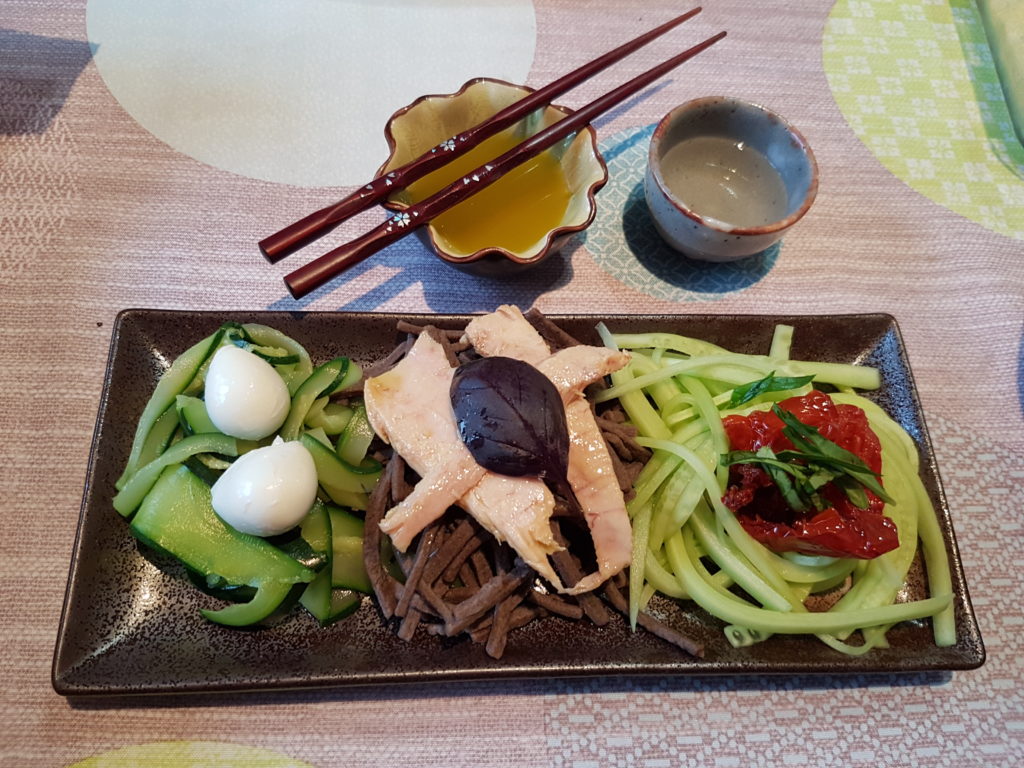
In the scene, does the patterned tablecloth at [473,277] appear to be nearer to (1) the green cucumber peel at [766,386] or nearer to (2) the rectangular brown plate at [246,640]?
(2) the rectangular brown plate at [246,640]

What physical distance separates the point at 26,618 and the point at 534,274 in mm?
2317

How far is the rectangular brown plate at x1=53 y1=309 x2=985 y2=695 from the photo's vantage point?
188 centimetres

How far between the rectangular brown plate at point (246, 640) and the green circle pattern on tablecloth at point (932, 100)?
1817mm

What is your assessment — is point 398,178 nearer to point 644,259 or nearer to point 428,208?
point 428,208

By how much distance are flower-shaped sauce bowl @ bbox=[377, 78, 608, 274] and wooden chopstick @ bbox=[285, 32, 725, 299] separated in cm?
9

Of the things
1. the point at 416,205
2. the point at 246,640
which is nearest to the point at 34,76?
the point at 416,205

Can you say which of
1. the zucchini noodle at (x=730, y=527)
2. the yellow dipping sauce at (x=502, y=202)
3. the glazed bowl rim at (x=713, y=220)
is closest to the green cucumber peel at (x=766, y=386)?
the zucchini noodle at (x=730, y=527)

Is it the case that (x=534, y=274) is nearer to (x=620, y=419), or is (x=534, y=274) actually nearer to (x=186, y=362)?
(x=620, y=419)

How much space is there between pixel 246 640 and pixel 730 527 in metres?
1.63

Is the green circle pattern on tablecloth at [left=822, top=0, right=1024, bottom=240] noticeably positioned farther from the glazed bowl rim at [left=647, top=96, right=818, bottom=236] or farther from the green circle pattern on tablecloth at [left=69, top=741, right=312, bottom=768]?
the green circle pattern on tablecloth at [left=69, top=741, right=312, bottom=768]

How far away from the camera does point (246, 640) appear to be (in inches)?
78.2

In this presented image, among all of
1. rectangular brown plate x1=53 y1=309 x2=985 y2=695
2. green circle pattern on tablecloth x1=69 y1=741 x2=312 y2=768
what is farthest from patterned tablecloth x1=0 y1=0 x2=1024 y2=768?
rectangular brown plate x1=53 y1=309 x2=985 y2=695

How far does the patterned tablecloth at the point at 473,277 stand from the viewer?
2055mm

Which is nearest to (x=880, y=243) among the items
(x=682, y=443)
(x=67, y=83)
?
(x=682, y=443)
